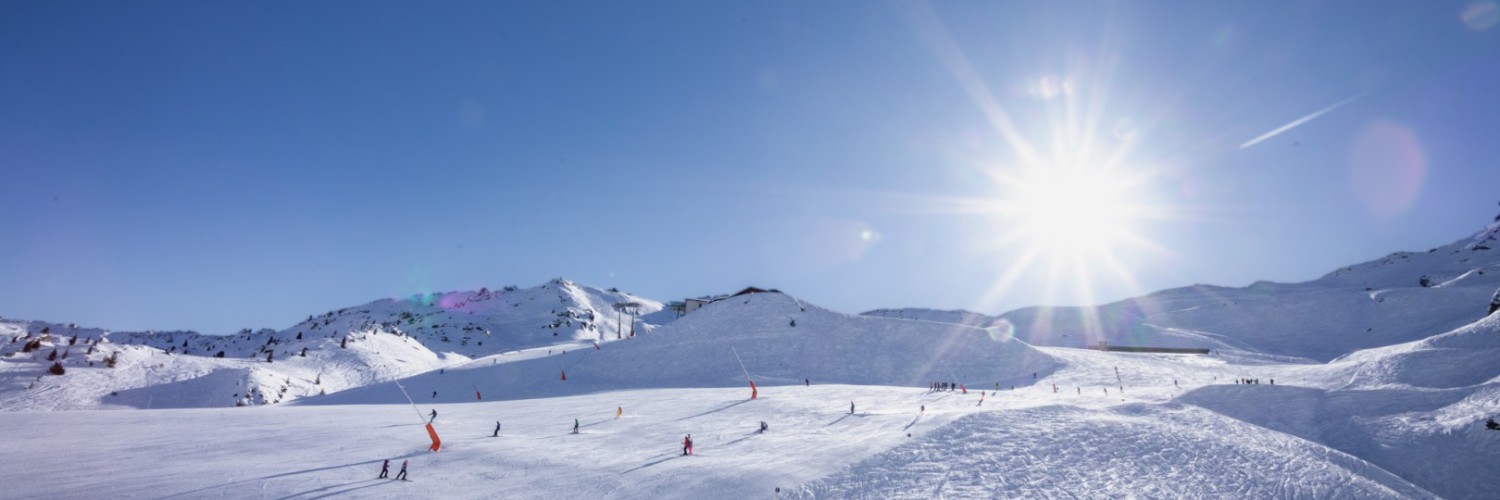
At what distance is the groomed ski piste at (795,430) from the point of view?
18.9 meters

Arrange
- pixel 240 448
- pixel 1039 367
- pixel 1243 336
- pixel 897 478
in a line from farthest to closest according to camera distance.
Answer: pixel 1243 336 < pixel 1039 367 < pixel 240 448 < pixel 897 478

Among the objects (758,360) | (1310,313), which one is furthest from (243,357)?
(1310,313)

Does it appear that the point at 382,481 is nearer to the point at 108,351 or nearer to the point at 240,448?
the point at 240,448

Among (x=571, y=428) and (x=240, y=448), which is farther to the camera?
(x=571, y=428)

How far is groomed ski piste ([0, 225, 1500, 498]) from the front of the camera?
61.9 feet

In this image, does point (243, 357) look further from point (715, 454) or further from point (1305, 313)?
point (1305, 313)

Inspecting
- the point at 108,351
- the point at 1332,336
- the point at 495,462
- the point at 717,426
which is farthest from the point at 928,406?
the point at 1332,336

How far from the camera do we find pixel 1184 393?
34.2 meters

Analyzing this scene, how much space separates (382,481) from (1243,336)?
109 m

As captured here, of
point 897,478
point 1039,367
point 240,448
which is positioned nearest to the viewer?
point 897,478

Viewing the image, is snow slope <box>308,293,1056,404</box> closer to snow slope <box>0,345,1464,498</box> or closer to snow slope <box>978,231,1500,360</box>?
snow slope <box>0,345,1464,498</box>

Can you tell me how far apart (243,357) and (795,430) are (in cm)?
7352

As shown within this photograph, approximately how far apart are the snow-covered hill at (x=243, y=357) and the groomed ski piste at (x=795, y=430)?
0.41m

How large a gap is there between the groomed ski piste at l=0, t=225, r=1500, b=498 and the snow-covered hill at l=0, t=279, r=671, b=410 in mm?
407
